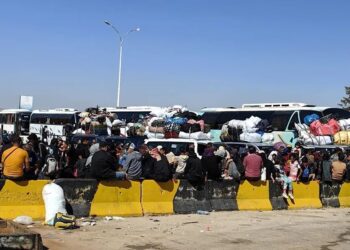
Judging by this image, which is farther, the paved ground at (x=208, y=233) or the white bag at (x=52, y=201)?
the white bag at (x=52, y=201)

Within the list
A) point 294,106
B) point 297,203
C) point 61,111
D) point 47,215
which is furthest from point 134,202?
point 61,111

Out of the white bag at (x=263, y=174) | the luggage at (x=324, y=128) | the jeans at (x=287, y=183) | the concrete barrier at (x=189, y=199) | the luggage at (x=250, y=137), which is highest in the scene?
the luggage at (x=324, y=128)

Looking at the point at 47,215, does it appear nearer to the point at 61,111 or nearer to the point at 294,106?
the point at 294,106

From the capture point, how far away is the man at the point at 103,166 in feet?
41.6

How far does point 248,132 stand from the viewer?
23.2 meters

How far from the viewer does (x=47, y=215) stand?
11500 mm

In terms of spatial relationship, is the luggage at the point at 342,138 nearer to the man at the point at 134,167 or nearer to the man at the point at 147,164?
the man at the point at 147,164

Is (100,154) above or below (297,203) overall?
above

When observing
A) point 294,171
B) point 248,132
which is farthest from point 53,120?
point 294,171

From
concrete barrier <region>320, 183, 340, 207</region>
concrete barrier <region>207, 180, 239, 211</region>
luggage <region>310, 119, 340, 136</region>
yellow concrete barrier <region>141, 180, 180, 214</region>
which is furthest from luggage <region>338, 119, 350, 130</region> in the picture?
yellow concrete barrier <region>141, 180, 180, 214</region>

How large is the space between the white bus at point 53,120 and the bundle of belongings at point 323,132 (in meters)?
18.5

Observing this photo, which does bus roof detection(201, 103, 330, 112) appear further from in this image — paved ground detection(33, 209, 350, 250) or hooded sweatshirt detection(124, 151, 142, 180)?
hooded sweatshirt detection(124, 151, 142, 180)

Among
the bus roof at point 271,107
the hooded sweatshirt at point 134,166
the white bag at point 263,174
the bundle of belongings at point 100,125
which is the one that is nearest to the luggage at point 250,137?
the bus roof at point 271,107

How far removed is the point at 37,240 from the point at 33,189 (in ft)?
13.8
